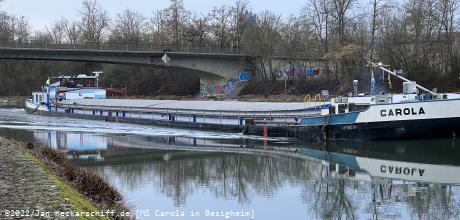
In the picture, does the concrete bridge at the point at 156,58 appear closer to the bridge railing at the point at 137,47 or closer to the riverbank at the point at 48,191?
the bridge railing at the point at 137,47

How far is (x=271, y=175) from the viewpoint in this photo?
2042 cm

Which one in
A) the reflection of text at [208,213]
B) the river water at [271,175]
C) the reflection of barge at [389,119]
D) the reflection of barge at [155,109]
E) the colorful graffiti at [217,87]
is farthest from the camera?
the colorful graffiti at [217,87]

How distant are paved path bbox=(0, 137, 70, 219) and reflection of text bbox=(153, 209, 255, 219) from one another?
299cm

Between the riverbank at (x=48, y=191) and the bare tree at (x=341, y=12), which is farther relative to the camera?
the bare tree at (x=341, y=12)

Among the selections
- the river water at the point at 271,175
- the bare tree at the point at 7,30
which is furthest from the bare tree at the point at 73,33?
the river water at the point at 271,175

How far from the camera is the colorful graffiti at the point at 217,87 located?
69.6 metres

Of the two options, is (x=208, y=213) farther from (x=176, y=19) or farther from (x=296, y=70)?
(x=176, y=19)

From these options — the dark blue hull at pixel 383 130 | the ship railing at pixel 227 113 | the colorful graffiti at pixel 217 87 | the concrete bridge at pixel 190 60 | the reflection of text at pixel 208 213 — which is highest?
the concrete bridge at pixel 190 60

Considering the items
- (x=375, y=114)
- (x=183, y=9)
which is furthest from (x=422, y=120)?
(x=183, y=9)

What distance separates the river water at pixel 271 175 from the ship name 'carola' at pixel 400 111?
146cm

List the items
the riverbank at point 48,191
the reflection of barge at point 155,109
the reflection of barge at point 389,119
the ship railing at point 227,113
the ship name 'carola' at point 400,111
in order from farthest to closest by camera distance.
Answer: the reflection of barge at point 155,109 → the ship railing at point 227,113 → the ship name 'carola' at point 400,111 → the reflection of barge at point 389,119 → the riverbank at point 48,191

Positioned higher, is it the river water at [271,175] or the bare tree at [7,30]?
the bare tree at [7,30]

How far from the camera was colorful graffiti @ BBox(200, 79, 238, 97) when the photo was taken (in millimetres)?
69562

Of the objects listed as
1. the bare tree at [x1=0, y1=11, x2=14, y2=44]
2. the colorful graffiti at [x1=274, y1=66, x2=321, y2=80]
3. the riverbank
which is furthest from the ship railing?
the bare tree at [x1=0, y1=11, x2=14, y2=44]
